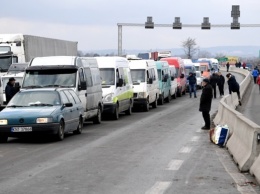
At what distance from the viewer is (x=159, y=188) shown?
981 cm

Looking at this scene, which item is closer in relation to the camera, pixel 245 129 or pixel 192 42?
pixel 245 129

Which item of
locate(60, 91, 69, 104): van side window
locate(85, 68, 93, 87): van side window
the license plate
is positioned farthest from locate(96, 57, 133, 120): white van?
the license plate

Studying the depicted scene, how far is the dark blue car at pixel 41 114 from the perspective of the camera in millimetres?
16938

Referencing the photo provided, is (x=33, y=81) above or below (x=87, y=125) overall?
above

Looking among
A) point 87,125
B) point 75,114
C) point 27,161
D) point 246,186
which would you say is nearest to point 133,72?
point 87,125

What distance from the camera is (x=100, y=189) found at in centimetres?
973

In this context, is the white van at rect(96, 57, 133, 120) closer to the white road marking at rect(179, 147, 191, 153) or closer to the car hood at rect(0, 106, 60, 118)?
the car hood at rect(0, 106, 60, 118)

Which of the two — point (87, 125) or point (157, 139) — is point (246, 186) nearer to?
point (157, 139)

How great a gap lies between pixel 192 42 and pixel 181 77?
435 ft

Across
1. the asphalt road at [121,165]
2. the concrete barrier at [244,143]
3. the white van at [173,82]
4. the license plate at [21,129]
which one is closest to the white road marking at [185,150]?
the asphalt road at [121,165]

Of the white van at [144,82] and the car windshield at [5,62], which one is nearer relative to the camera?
the white van at [144,82]

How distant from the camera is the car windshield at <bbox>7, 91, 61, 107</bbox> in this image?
1826 centimetres

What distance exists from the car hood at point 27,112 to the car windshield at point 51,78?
4.04 m

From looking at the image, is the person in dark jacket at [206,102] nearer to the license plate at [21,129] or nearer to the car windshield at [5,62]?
the license plate at [21,129]
